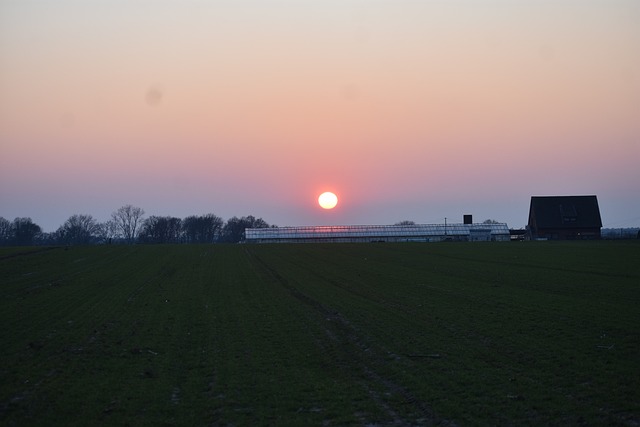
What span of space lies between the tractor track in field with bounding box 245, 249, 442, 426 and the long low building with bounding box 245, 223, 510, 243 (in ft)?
362

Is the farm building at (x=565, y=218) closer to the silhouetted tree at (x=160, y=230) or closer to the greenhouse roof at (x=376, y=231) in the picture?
the greenhouse roof at (x=376, y=231)

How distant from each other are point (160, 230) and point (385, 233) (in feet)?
269

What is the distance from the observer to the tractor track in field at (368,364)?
10969 millimetres

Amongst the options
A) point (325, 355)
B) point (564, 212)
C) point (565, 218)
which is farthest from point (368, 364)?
point (564, 212)

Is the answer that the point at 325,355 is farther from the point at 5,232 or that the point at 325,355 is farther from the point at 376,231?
the point at 5,232

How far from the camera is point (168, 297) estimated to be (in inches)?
1200

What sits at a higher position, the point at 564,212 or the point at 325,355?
the point at 564,212

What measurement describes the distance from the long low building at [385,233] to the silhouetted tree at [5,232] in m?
82.9

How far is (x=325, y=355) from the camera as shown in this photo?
16.5 m

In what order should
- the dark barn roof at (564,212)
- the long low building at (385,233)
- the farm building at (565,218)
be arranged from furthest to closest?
the long low building at (385,233)
the dark barn roof at (564,212)
the farm building at (565,218)

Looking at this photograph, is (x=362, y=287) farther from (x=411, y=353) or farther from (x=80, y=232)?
(x=80, y=232)

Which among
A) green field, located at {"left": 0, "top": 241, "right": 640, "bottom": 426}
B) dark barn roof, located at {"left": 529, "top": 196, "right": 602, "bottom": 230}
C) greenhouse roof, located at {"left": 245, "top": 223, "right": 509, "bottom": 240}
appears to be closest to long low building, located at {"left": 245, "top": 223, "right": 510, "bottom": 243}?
greenhouse roof, located at {"left": 245, "top": 223, "right": 509, "bottom": 240}

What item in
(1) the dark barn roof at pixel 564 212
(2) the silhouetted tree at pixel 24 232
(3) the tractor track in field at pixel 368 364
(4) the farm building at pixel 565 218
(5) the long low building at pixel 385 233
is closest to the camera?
(3) the tractor track in field at pixel 368 364

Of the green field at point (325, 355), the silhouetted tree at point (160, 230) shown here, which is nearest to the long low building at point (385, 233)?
the silhouetted tree at point (160, 230)
